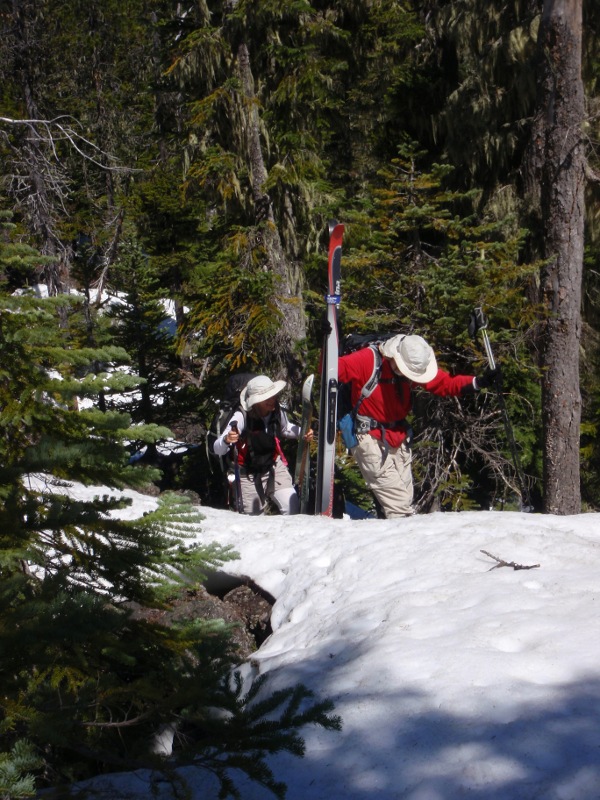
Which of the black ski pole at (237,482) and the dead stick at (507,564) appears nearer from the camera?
the dead stick at (507,564)

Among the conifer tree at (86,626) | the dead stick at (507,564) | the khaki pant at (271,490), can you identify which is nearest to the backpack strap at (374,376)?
the khaki pant at (271,490)

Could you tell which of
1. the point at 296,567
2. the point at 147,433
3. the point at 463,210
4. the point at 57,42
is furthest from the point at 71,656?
the point at 57,42

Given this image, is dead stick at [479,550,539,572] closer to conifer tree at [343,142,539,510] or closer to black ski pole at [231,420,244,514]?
black ski pole at [231,420,244,514]

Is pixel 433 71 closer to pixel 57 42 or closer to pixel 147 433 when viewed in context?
pixel 147 433

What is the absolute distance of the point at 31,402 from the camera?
3596mm

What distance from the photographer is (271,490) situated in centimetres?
877

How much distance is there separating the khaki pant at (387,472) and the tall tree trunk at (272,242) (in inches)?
195

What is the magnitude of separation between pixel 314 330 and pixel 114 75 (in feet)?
57.0

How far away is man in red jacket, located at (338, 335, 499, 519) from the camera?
290 inches

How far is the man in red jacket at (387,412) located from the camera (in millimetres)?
7375

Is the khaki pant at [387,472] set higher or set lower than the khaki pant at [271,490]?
higher

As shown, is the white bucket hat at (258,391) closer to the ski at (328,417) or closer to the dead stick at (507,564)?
the ski at (328,417)

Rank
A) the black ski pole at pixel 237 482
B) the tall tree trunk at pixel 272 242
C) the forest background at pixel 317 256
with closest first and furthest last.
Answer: the forest background at pixel 317 256 < the black ski pole at pixel 237 482 < the tall tree trunk at pixel 272 242

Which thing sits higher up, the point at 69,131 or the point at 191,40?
the point at 191,40
